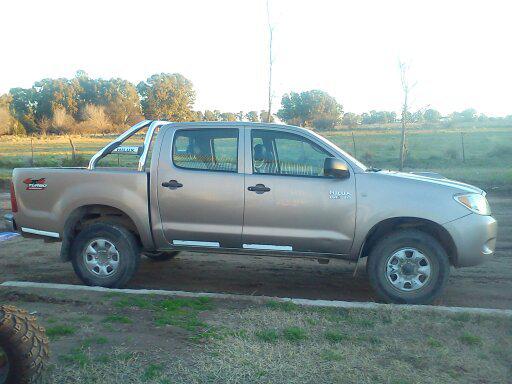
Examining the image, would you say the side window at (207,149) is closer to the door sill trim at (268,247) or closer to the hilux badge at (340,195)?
the door sill trim at (268,247)

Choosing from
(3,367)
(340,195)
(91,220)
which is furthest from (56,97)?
(3,367)

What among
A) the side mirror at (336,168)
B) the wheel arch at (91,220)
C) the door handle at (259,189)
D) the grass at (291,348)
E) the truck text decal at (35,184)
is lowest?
the grass at (291,348)

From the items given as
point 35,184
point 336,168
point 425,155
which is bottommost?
point 425,155

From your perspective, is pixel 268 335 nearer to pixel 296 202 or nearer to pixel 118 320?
pixel 118 320

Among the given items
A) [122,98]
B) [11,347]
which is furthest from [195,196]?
[122,98]

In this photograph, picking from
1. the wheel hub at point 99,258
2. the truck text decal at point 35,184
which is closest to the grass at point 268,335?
the wheel hub at point 99,258

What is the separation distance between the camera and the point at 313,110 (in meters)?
38.4

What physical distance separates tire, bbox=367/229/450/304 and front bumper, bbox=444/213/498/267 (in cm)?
19

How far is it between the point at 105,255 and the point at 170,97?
107ft

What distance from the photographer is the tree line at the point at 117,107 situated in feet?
123

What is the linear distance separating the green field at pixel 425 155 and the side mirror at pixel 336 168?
Answer: 39.5ft

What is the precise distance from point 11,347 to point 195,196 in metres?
2.94

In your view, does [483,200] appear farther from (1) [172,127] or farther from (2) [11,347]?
(2) [11,347]

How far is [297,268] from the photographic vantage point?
791 cm
